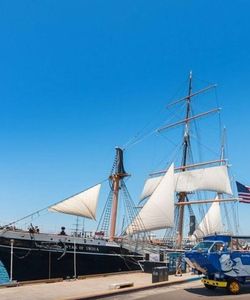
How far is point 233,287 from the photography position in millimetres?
17250

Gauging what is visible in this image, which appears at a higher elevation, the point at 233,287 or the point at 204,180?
the point at 204,180

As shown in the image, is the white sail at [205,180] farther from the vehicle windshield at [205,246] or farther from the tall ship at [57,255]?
the vehicle windshield at [205,246]

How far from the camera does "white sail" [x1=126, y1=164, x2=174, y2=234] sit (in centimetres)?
4488

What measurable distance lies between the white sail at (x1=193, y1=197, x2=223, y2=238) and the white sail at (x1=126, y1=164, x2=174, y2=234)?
97.3ft

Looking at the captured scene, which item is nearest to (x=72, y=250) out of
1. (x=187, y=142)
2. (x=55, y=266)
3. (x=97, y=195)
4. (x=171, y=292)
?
(x=55, y=266)

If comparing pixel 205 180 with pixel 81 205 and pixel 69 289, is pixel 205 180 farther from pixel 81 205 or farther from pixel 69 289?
pixel 69 289

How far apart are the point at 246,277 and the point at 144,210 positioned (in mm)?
28389

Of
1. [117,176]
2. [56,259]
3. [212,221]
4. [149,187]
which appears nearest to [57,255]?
[56,259]

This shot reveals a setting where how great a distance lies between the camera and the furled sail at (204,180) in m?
60.6

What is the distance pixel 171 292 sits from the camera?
57.2ft

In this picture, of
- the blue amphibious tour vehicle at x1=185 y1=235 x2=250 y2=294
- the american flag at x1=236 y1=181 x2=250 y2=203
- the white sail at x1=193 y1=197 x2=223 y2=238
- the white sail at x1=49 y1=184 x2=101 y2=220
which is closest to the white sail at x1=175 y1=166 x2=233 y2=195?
the white sail at x1=193 y1=197 x2=223 y2=238

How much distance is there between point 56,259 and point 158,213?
15081 millimetres

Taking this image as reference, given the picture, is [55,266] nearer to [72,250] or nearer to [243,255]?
[72,250]

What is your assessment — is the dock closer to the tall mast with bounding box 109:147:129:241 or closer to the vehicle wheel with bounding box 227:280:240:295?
the vehicle wheel with bounding box 227:280:240:295
